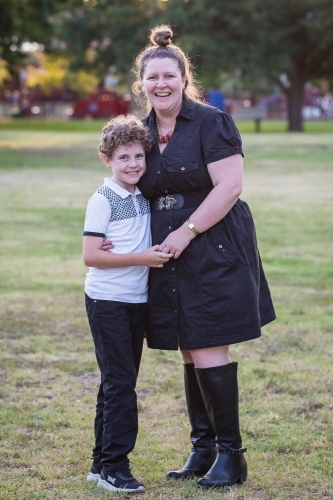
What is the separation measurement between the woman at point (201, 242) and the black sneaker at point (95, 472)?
47 cm

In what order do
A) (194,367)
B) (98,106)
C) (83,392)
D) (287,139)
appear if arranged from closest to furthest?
(194,367) → (83,392) → (287,139) → (98,106)

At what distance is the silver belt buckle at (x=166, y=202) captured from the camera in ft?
12.8

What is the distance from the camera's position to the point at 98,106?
164ft

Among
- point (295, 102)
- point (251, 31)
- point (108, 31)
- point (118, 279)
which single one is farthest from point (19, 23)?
point (118, 279)

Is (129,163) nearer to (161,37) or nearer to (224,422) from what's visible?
(161,37)

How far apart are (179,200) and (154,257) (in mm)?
317

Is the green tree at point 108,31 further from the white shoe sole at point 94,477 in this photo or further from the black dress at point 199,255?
the white shoe sole at point 94,477

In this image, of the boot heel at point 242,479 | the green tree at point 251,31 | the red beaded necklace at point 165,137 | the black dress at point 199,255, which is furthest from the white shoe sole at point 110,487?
the green tree at point 251,31

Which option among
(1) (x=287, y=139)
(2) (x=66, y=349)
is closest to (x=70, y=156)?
(1) (x=287, y=139)

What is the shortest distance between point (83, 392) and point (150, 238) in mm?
1680

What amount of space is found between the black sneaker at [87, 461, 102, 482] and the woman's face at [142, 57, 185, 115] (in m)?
1.57

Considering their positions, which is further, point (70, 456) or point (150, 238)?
point (70, 456)

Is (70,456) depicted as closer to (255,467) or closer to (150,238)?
(255,467)

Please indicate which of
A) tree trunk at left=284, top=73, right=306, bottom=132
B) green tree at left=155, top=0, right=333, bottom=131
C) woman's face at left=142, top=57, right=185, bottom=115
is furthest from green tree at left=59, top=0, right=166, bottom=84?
woman's face at left=142, top=57, right=185, bottom=115
